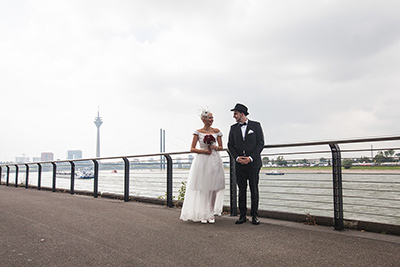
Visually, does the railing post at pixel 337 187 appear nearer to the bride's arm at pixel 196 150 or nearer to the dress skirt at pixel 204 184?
the dress skirt at pixel 204 184

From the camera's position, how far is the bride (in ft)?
16.0

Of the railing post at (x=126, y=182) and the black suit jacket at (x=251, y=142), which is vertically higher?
the black suit jacket at (x=251, y=142)

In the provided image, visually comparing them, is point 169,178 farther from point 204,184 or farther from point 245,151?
point 245,151

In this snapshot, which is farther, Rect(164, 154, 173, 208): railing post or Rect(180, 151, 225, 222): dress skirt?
Rect(164, 154, 173, 208): railing post

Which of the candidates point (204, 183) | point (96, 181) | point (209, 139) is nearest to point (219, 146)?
point (209, 139)

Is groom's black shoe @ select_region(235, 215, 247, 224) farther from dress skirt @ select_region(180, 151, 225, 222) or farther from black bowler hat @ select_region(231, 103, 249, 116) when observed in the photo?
black bowler hat @ select_region(231, 103, 249, 116)

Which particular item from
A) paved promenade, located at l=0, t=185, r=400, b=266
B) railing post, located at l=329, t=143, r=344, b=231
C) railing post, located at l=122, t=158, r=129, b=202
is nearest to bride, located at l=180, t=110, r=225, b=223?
paved promenade, located at l=0, t=185, r=400, b=266

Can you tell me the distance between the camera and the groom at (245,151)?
4.61 meters

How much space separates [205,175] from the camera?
16.2 ft

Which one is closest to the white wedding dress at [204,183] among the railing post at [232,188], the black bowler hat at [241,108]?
the railing post at [232,188]

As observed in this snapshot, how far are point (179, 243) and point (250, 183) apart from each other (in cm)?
157

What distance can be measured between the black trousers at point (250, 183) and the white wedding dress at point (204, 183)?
1.07 feet

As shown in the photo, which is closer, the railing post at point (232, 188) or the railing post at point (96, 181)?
the railing post at point (232, 188)

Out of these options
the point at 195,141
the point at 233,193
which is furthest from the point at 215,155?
the point at 233,193
